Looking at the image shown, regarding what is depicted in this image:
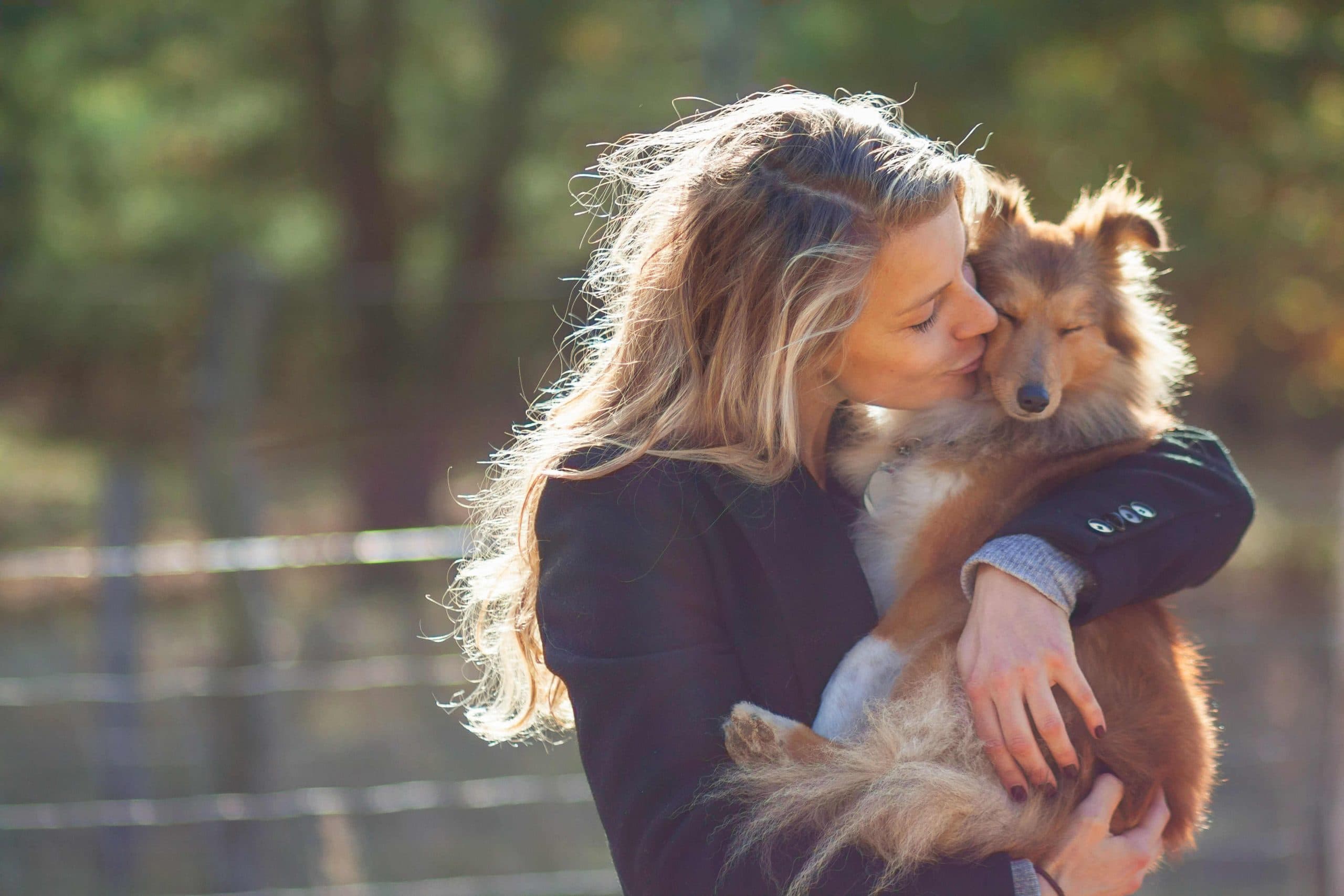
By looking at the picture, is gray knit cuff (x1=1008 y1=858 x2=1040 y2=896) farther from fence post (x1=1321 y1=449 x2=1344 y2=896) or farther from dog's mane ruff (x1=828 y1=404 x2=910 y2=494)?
fence post (x1=1321 y1=449 x2=1344 y2=896)

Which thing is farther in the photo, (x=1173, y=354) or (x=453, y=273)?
(x=453, y=273)

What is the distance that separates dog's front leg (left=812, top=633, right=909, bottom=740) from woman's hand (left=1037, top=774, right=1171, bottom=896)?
341 millimetres

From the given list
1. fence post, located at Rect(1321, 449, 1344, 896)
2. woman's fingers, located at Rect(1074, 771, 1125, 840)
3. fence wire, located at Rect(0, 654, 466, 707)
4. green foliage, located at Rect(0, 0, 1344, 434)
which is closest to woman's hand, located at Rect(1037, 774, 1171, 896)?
woman's fingers, located at Rect(1074, 771, 1125, 840)

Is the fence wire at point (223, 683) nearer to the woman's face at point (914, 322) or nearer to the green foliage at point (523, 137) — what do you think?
the woman's face at point (914, 322)

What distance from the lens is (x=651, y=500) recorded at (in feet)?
5.50

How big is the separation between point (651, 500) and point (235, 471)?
12.0 feet

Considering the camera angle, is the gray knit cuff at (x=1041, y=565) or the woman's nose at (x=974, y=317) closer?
the gray knit cuff at (x=1041, y=565)

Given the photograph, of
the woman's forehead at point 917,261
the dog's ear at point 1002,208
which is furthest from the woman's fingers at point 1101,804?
the dog's ear at point 1002,208

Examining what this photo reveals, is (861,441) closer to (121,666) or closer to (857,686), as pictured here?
(857,686)

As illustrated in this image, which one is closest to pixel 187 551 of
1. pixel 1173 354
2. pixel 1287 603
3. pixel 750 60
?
pixel 1173 354

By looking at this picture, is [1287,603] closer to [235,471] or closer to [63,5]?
[235,471]

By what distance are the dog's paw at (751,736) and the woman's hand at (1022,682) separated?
13.0 inches

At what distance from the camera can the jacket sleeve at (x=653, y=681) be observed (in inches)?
59.6

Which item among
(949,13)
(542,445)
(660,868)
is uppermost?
(949,13)
